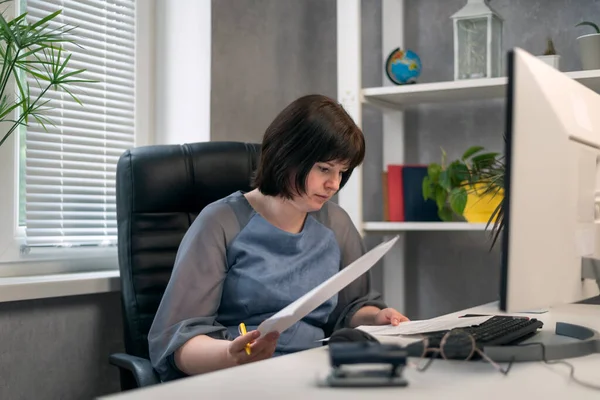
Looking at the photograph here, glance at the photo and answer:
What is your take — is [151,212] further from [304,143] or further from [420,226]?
[420,226]

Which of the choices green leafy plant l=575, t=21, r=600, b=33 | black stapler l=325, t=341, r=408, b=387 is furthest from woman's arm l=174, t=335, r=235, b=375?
green leafy plant l=575, t=21, r=600, b=33

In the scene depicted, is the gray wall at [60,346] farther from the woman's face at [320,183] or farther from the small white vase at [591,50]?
the small white vase at [591,50]

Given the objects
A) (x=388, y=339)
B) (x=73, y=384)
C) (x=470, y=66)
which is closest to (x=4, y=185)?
(x=73, y=384)

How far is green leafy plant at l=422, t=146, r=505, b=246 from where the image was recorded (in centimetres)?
244

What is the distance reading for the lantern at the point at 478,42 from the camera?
2523mm

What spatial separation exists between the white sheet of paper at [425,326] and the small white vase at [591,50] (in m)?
1.25

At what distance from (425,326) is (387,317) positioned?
0.29m

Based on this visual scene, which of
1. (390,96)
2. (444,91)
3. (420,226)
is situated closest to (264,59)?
(390,96)

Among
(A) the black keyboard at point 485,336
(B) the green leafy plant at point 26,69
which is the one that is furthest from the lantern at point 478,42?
(A) the black keyboard at point 485,336

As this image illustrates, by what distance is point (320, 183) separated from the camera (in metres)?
1.67

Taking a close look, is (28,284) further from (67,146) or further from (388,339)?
(388,339)

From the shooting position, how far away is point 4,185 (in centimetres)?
211

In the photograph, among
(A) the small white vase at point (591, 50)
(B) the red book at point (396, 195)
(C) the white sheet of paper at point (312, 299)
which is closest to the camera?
(C) the white sheet of paper at point (312, 299)

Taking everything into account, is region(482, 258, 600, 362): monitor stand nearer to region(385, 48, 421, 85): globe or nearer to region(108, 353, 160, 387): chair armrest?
region(108, 353, 160, 387): chair armrest
